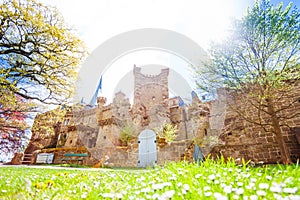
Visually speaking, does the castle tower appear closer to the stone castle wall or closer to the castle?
the castle

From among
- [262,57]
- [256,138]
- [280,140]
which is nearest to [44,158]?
[256,138]

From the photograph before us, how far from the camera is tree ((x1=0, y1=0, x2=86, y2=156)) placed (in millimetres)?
5383

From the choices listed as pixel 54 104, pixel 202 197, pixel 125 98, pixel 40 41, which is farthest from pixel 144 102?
pixel 202 197

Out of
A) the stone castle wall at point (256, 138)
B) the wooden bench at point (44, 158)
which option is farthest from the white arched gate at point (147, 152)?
the wooden bench at point (44, 158)

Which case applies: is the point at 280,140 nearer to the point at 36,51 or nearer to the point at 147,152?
the point at 147,152

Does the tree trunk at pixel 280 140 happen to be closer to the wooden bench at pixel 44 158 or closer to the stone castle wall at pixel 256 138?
the stone castle wall at pixel 256 138

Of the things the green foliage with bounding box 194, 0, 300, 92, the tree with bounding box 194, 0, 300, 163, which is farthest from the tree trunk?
the green foliage with bounding box 194, 0, 300, 92

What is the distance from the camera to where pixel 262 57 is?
6449 millimetres

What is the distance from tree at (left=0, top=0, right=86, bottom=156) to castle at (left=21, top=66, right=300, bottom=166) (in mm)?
2053

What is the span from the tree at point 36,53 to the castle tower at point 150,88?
17827 millimetres

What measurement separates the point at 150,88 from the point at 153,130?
34.4 feet

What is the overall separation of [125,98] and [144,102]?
11.0 feet

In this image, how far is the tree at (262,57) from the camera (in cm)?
611

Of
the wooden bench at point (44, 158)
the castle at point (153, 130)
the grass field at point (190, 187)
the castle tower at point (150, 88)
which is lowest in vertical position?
the grass field at point (190, 187)
